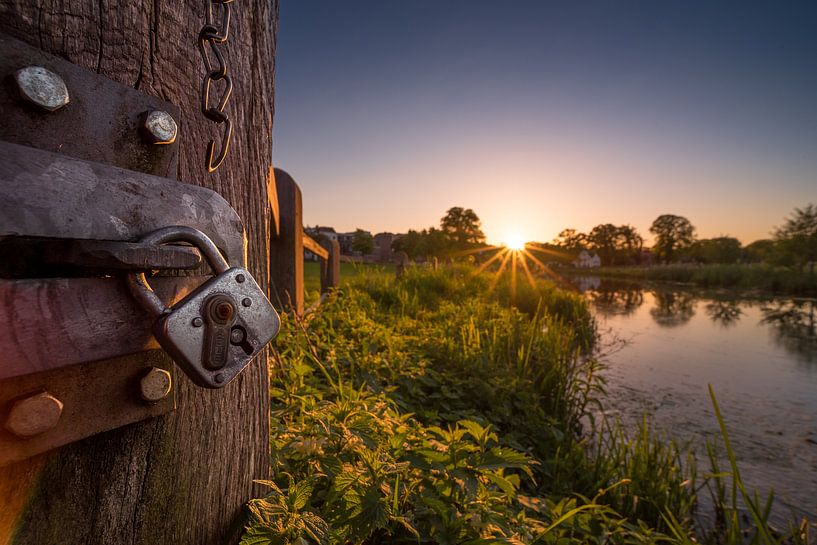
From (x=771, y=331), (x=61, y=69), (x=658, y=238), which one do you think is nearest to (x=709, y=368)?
(x=771, y=331)

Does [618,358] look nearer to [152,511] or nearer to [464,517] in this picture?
[464,517]

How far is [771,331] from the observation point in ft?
39.1

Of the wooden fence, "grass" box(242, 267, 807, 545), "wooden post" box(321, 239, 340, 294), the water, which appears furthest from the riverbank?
the wooden fence

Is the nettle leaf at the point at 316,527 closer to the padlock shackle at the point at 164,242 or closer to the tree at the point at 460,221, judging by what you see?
the padlock shackle at the point at 164,242

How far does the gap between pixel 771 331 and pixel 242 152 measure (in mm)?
16434

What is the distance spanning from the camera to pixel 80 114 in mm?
524

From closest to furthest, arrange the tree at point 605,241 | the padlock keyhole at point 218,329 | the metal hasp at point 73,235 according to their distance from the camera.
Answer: the metal hasp at point 73,235 < the padlock keyhole at point 218,329 < the tree at point 605,241

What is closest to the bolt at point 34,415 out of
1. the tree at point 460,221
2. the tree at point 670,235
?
the tree at point 460,221

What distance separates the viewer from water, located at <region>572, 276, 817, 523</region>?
4095mm

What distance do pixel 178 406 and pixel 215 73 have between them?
61cm

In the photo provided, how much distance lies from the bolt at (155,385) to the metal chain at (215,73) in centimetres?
38

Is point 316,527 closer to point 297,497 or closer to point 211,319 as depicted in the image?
point 297,497

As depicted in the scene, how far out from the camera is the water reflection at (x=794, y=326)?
31.2 feet

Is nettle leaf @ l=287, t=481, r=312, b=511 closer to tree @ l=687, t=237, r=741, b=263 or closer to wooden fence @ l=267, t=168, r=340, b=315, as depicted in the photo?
wooden fence @ l=267, t=168, r=340, b=315
